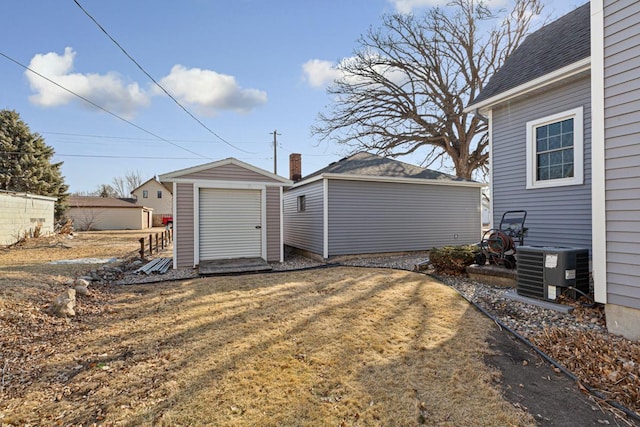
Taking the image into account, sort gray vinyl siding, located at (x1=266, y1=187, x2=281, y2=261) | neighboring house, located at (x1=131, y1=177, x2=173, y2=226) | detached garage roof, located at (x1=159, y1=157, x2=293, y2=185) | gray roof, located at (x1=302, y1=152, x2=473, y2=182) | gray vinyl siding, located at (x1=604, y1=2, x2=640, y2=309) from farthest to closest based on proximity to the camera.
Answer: neighboring house, located at (x1=131, y1=177, x2=173, y2=226), gray roof, located at (x1=302, y1=152, x2=473, y2=182), gray vinyl siding, located at (x1=266, y1=187, x2=281, y2=261), detached garage roof, located at (x1=159, y1=157, x2=293, y2=185), gray vinyl siding, located at (x1=604, y1=2, x2=640, y2=309)

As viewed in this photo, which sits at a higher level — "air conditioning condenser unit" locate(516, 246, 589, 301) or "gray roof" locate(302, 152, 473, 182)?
"gray roof" locate(302, 152, 473, 182)

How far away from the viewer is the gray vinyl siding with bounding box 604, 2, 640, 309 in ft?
10.5

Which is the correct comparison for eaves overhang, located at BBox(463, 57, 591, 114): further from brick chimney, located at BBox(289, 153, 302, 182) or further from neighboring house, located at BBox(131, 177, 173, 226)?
neighboring house, located at BBox(131, 177, 173, 226)

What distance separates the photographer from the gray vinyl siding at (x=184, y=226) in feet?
25.6

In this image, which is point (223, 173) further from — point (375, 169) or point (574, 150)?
point (574, 150)

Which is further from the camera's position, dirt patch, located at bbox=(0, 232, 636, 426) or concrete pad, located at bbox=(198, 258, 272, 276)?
concrete pad, located at bbox=(198, 258, 272, 276)

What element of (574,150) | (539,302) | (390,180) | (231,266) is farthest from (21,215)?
(574,150)

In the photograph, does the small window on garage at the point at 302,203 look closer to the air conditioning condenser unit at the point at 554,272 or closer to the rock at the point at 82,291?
the rock at the point at 82,291

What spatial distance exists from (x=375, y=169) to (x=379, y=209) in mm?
1416

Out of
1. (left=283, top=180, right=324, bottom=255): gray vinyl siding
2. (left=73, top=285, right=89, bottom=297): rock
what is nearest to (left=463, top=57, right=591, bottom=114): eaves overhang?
(left=283, top=180, right=324, bottom=255): gray vinyl siding

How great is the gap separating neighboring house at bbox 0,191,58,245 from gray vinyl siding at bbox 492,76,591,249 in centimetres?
1813

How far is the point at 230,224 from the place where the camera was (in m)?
8.45

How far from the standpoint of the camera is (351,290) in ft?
18.0

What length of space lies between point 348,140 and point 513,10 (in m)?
11.2
